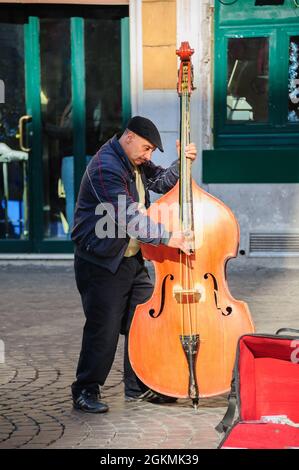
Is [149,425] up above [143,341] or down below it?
below

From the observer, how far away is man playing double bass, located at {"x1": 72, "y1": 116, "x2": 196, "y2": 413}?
5.11 meters

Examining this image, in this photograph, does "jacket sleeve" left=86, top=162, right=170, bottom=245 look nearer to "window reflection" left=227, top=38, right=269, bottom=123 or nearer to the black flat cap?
the black flat cap

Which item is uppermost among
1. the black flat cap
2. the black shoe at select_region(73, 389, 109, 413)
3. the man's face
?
the black flat cap

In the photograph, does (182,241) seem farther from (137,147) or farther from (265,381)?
(265,381)

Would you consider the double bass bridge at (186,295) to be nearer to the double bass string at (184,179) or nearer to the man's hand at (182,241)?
the double bass string at (184,179)

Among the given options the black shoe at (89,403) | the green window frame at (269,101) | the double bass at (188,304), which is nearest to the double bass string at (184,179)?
the double bass at (188,304)

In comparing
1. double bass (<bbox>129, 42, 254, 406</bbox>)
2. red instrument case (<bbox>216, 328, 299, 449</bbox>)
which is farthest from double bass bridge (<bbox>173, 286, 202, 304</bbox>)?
red instrument case (<bbox>216, 328, 299, 449</bbox>)

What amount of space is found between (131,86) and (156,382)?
5427 millimetres

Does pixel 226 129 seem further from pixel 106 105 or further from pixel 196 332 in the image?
pixel 196 332

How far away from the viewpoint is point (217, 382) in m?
5.07

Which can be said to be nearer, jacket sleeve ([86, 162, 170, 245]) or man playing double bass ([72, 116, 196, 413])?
jacket sleeve ([86, 162, 170, 245])

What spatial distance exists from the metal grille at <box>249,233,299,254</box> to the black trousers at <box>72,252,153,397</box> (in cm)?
466

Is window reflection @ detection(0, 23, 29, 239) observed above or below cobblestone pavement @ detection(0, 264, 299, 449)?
above
